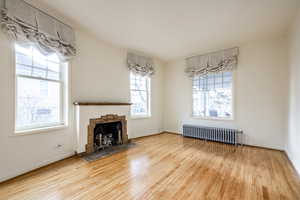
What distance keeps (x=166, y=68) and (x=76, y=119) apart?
12.9 ft

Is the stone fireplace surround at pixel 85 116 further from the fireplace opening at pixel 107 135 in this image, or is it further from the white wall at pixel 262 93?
the white wall at pixel 262 93

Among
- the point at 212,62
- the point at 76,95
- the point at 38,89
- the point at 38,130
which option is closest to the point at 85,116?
the point at 76,95

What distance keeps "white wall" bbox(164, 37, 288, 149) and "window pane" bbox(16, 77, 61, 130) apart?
4443 millimetres

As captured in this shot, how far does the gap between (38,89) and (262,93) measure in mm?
5256

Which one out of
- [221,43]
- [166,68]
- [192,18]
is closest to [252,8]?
[192,18]

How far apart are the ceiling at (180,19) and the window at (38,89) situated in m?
1.00

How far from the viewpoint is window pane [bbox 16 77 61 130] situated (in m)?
2.28

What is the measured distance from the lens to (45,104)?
2.64 meters

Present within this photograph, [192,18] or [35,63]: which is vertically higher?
[192,18]

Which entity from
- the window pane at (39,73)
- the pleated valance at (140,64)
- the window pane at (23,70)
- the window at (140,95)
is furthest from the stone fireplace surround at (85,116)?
the pleated valance at (140,64)

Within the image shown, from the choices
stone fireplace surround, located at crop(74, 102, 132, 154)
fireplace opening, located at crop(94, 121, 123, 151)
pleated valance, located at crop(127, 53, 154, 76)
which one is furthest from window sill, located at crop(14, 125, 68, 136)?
pleated valance, located at crop(127, 53, 154, 76)

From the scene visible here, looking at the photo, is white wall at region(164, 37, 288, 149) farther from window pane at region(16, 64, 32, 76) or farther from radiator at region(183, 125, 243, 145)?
window pane at region(16, 64, 32, 76)

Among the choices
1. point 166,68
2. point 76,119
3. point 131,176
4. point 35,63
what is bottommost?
point 131,176

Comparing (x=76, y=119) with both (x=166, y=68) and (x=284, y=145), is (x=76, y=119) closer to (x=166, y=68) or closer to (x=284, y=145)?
(x=166, y=68)
